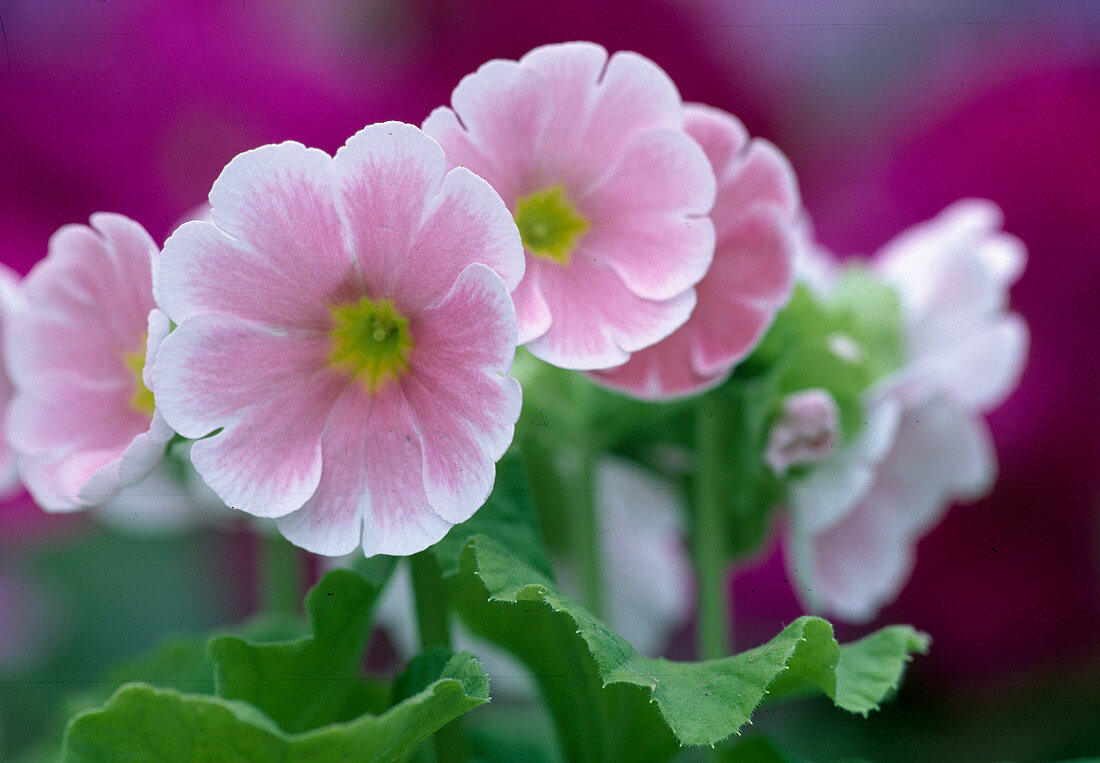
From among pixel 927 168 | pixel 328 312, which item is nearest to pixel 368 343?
pixel 328 312

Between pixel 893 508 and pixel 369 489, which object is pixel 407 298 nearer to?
pixel 369 489

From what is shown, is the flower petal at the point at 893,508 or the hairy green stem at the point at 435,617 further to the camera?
the flower petal at the point at 893,508

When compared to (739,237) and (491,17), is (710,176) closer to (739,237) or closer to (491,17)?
(739,237)

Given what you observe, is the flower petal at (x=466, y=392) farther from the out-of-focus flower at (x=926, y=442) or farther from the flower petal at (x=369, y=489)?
the out-of-focus flower at (x=926, y=442)

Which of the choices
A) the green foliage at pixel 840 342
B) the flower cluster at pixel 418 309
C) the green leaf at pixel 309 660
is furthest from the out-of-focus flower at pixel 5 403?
the green foliage at pixel 840 342

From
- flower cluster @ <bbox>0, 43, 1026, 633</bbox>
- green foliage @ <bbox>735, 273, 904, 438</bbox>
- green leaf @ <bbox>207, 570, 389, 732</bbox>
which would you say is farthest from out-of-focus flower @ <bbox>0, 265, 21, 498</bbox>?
green foliage @ <bbox>735, 273, 904, 438</bbox>

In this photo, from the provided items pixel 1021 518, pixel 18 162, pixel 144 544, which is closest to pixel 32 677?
pixel 144 544

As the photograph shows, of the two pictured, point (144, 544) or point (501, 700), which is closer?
point (501, 700)
